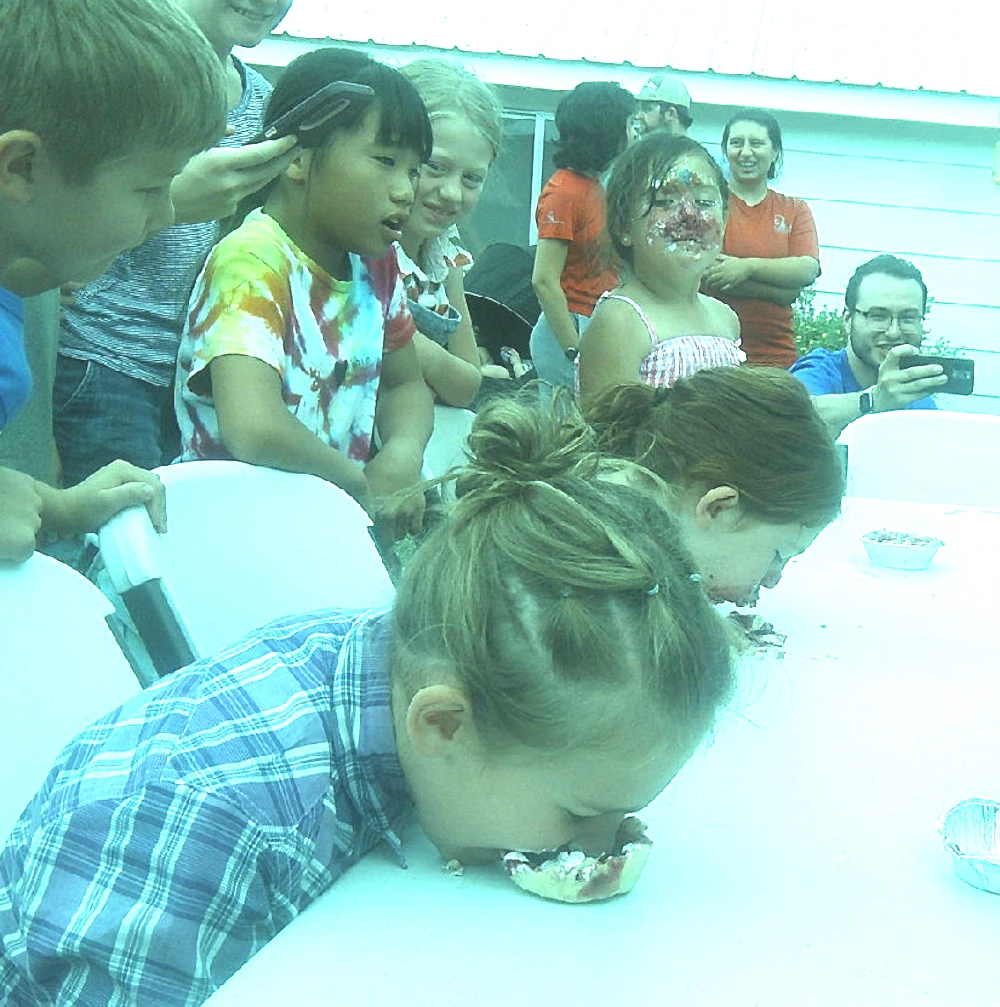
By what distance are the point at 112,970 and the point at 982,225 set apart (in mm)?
7846

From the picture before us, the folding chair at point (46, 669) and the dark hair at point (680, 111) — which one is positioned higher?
the dark hair at point (680, 111)

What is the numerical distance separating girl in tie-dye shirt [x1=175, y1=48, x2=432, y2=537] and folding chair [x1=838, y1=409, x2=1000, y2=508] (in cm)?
142

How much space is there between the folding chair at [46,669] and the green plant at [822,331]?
21.0ft

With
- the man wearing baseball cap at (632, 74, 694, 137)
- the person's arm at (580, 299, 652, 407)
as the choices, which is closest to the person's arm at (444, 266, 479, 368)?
the person's arm at (580, 299, 652, 407)

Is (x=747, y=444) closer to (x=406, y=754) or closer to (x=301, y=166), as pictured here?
(x=301, y=166)

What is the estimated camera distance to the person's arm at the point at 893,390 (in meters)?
3.66

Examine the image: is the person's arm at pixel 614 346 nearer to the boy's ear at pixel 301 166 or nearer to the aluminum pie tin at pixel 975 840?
the boy's ear at pixel 301 166

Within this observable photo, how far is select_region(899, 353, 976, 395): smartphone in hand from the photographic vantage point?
362 cm

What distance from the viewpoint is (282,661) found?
1.26 meters

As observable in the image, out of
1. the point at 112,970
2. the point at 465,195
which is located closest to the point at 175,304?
the point at 465,195

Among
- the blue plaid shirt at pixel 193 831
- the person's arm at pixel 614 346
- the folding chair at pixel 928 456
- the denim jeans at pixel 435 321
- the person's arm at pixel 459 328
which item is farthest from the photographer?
the folding chair at pixel 928 456

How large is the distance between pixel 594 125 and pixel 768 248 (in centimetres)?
74

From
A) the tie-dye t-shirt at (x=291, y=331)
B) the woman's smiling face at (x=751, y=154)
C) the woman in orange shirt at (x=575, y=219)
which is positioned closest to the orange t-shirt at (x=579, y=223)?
the woman in orange shirt at (x=575, y=219)

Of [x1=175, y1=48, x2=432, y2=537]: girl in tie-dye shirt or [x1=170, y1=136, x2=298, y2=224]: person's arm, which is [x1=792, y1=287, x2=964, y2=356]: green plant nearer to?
[x1=175, y1=48, x2=432, y2=537]: girl in tie-dye shirt
